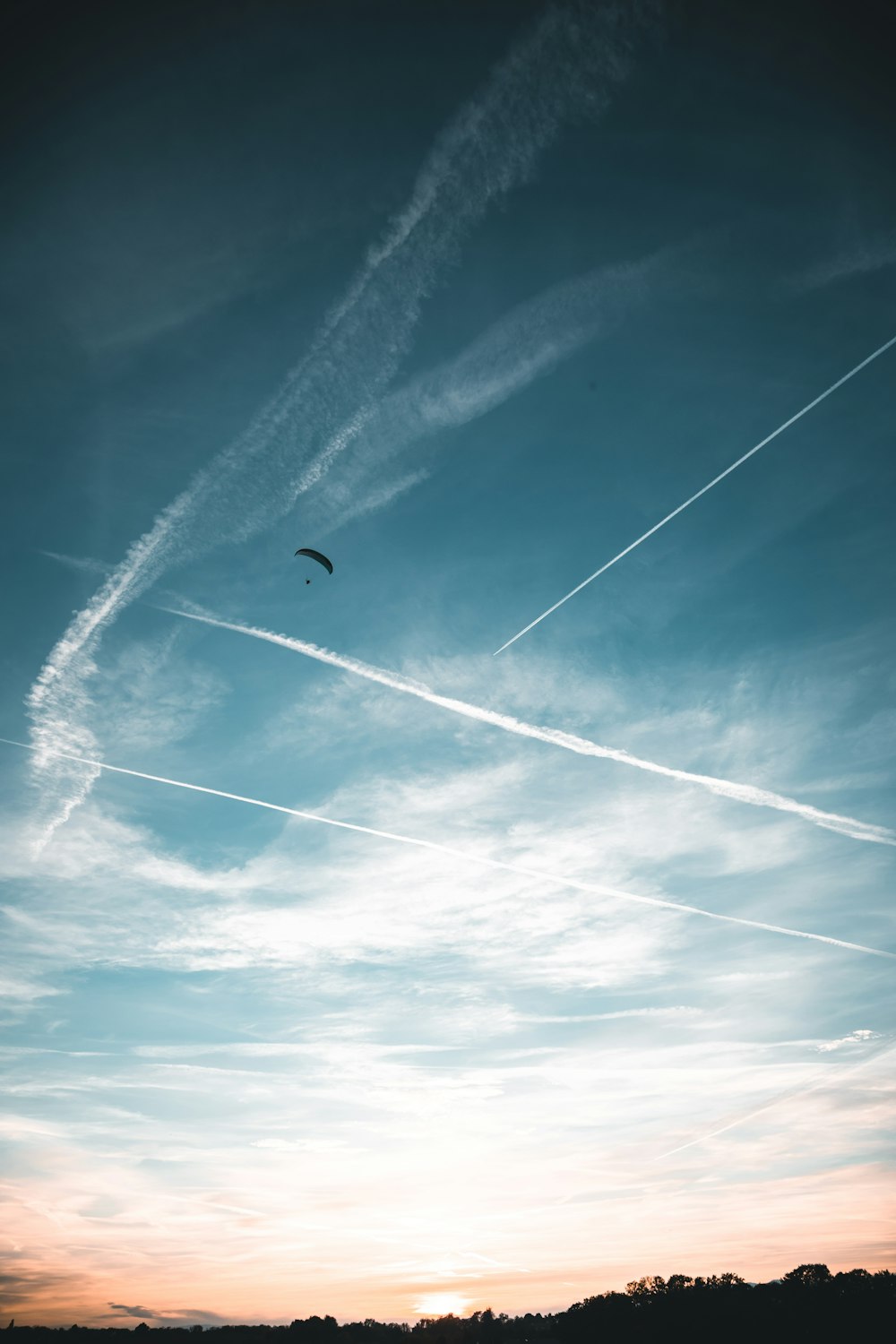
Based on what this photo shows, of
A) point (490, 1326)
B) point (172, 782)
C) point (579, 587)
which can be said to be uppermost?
point (579, 587)

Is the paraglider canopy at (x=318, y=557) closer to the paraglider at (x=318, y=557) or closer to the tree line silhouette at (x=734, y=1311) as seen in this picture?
the paraglider at (x=318, y=557)

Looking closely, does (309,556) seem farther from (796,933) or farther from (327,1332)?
(327,1332)

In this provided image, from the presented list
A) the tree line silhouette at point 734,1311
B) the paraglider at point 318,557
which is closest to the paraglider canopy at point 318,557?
the paraglider at point 318,557

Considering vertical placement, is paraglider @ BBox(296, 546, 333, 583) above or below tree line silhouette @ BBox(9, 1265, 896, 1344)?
above

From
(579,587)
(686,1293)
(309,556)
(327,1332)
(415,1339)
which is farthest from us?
(327,1332)

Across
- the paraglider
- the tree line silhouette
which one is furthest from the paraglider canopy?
the tree line silhouette

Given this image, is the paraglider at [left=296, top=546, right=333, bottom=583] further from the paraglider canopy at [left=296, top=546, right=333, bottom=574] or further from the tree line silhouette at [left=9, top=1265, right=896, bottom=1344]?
the tree line silhouette at [left=9, top=1265, right=896, bottom=1344]

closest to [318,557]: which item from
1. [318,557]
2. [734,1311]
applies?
[318,557]

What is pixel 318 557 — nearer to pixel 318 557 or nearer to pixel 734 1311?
pixel 318 557

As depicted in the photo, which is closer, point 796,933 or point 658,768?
Result: point 658,768

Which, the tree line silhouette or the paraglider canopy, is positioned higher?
the paraglider canopy

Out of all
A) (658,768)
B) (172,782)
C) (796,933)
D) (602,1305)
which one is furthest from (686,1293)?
(172,782)

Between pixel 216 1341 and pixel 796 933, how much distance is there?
184m

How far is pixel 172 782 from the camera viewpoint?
68.5m
